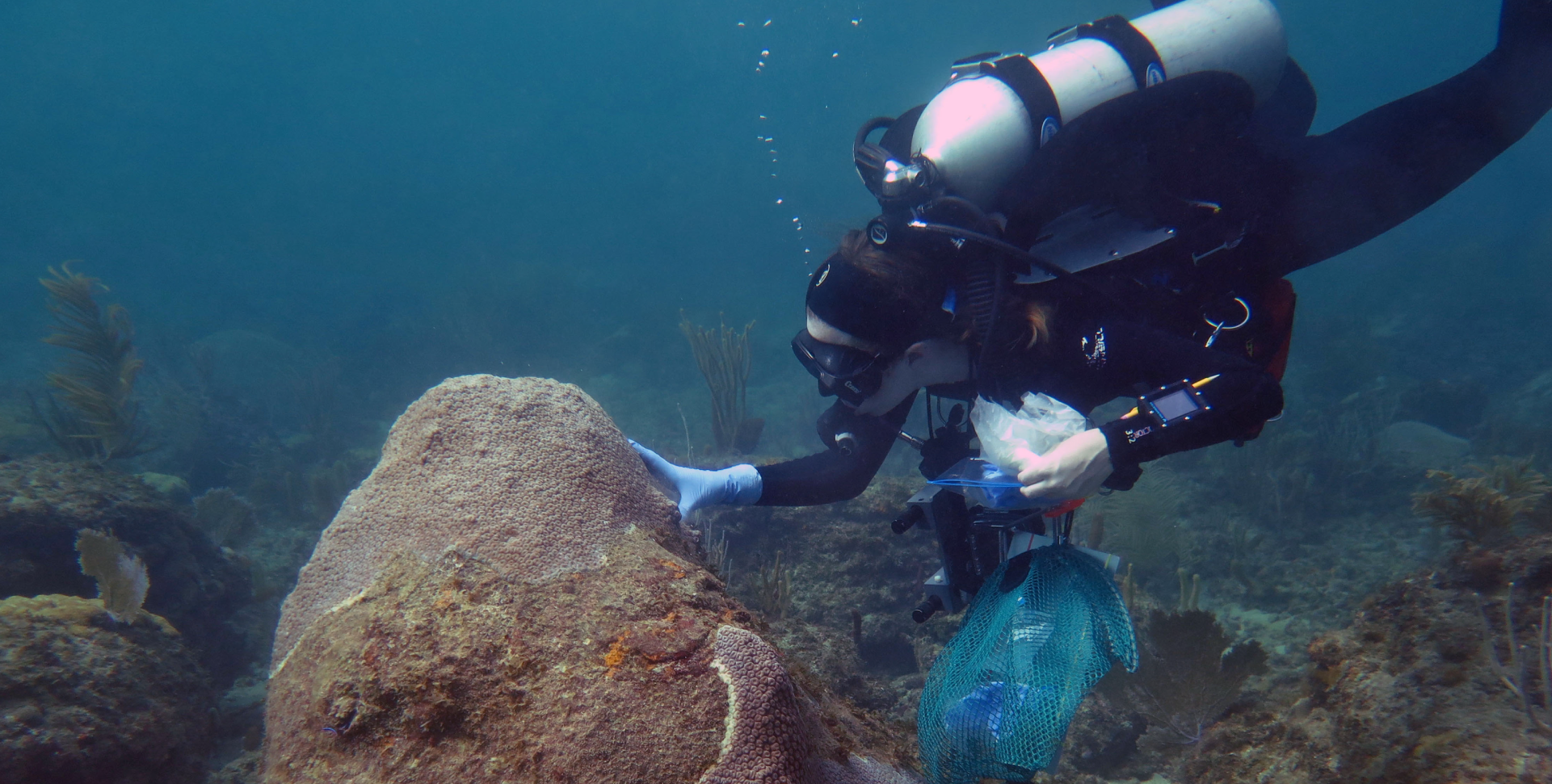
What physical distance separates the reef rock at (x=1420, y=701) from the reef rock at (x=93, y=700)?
488 centimetres

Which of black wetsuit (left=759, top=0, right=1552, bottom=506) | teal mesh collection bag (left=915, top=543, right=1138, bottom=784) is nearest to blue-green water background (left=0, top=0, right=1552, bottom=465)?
black wetsuit (left=759, top=0, right=1552, bottom=506)

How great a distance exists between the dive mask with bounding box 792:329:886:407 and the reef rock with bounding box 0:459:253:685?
15.1 ft

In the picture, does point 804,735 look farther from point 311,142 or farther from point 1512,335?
point 311,142

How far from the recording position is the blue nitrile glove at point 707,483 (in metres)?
2.85

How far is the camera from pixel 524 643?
1296 millimetres

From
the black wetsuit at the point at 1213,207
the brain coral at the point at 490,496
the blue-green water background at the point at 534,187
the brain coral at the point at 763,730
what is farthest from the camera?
the blue-green water background at the point at 534,187

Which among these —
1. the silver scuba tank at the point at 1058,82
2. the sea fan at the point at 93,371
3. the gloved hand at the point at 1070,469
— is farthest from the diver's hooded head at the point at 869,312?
the sea fan at the point at 93,371

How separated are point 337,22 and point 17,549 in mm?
106133

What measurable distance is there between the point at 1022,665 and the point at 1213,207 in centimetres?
175

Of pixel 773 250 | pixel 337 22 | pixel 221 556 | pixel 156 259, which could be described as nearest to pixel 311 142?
pixel 337 22

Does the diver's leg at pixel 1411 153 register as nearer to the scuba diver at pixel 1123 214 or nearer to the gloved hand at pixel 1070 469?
the scuba diver at pixel 1123 214

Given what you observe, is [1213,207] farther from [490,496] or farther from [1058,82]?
[490,496]

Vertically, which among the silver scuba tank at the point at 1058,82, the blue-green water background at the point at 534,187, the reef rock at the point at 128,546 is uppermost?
the blue-green water background at the point at 534,187

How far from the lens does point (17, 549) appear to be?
4180mm
